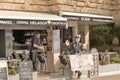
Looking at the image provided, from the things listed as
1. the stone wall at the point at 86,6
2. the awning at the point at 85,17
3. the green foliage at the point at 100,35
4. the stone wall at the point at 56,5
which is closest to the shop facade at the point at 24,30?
the stone wall at the point at 56,5

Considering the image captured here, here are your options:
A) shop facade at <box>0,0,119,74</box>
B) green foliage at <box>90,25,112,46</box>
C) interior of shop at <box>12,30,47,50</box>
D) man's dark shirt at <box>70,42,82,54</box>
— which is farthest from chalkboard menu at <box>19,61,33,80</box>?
green foliage at <box>90,25,112,46</box>

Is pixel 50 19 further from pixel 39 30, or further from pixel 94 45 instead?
pixel 94 45

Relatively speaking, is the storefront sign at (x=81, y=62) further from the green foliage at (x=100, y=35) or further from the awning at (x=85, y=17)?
the green foliage at (x=100, y=35)

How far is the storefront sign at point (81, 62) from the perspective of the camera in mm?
14503

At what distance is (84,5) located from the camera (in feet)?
68.8

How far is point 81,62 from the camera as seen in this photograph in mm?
14742

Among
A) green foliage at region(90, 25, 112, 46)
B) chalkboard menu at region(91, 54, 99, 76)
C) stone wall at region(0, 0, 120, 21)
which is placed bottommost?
green foliage at region(90, 25, 112, 46)

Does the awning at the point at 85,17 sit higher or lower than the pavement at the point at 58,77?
higher

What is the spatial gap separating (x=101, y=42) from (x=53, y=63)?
45.7 ft

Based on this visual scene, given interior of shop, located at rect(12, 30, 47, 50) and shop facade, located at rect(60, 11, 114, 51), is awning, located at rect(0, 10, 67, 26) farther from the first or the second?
interior of shop, located at rect(12, 30, 47, 50)

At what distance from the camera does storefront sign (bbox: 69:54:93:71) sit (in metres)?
14.5

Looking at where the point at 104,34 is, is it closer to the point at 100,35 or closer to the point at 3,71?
the point at 100,35

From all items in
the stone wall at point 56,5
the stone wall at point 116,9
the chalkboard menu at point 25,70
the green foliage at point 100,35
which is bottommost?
the green foliage at point 100,35

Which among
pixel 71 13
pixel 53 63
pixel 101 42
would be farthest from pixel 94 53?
pixel 101 42
